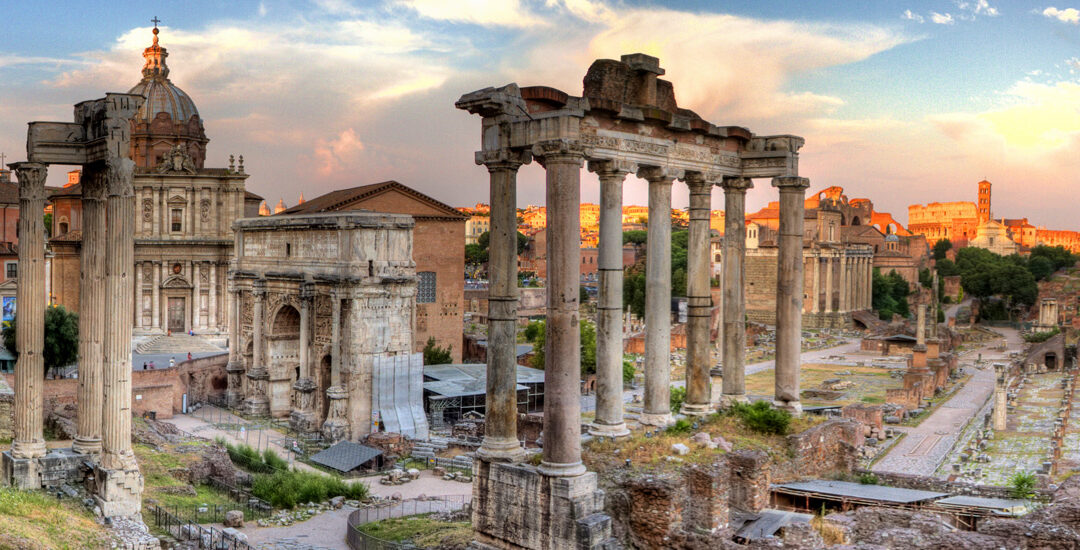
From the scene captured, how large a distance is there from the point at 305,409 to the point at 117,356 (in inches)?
738

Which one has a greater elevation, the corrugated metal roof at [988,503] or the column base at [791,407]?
the column base at [791,407]

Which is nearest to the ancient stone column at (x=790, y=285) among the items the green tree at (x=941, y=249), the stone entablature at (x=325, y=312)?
the stone entablature at (x=325, y=312)

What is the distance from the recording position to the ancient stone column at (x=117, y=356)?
15562mm

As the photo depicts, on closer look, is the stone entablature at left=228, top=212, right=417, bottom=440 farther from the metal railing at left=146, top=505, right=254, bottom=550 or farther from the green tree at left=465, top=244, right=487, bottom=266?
the green tree at left=465, top=244, right=487, bottom=266

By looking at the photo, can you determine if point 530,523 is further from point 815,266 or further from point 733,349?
point 815,266

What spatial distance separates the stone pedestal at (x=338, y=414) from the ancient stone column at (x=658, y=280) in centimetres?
1792

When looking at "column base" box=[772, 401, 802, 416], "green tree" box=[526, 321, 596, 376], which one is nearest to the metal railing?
"column base" box=[772, 401, 802, 416]

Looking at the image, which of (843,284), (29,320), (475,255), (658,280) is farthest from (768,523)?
(475,255)

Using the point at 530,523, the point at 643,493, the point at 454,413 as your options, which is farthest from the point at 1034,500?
the point at 454,413

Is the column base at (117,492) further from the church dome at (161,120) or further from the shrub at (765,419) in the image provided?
the church dome at (161,120)

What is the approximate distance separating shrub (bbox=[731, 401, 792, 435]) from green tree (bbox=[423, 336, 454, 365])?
30266 millimetres

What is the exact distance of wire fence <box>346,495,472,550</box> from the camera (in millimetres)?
16875

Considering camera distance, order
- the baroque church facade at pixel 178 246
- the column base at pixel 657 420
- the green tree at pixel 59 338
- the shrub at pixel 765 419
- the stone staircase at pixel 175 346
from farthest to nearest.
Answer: the baroque church facade at pixel 178 246, the stone staircase at pixel 175 346, the green tree at pixel 59 338, the shrub at pixel 765 419, the column base at pixel 657 420

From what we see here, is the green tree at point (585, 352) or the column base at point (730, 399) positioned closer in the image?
the column base at point (730, 399)
